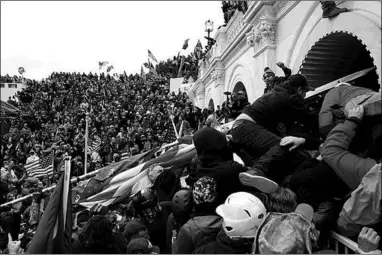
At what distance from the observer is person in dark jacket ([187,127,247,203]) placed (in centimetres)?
357

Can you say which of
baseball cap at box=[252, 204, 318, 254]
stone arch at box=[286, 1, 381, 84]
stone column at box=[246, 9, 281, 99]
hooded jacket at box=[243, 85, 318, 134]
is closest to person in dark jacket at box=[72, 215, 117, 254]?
baseball cap at box=[252, 204, 318, 254]

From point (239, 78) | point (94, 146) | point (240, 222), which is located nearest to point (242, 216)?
point (240, 222)

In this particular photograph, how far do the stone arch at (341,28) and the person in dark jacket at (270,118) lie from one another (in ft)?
5.76

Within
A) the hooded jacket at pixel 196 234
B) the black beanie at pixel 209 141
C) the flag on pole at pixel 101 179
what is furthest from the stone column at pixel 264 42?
the hooded jacket at pixel 196 234

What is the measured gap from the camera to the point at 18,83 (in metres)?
52.9

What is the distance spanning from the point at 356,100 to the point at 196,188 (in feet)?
4.94

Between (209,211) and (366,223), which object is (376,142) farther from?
(209,211)

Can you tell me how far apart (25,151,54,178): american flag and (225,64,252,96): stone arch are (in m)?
6.91

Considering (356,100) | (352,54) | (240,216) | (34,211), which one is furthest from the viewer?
(352,54)

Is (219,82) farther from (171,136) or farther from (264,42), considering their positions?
(264,42)

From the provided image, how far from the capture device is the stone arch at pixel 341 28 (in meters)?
6.68

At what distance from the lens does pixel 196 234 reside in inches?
127

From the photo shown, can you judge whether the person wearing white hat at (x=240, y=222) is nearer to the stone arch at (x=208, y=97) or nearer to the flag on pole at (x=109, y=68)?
the stone arch at (x=208, y=97)

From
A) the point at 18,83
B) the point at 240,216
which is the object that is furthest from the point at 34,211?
the point at 18,83
